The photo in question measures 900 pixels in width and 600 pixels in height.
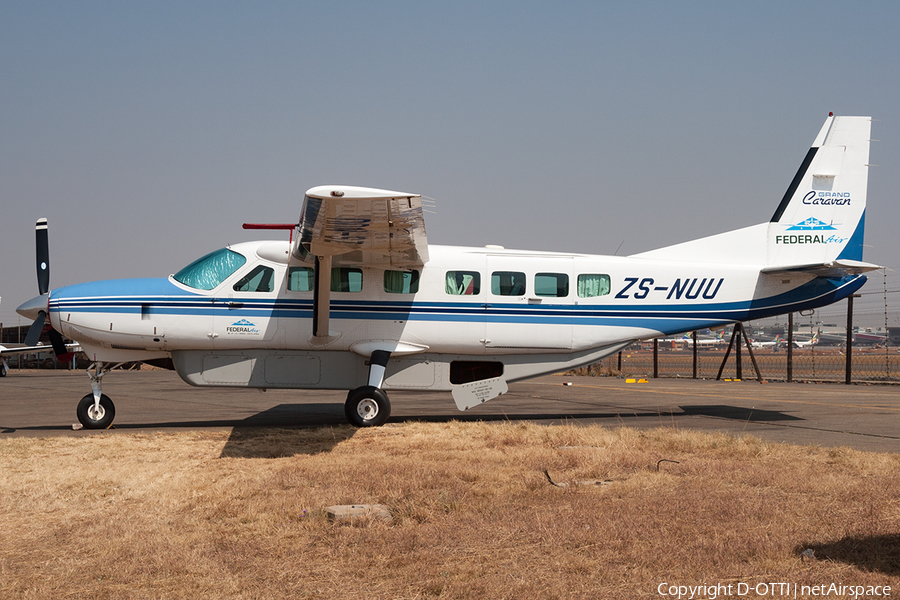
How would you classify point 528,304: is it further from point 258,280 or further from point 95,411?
point 95,411

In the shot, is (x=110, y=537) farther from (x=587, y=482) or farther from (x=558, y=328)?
(x=558, y=328)

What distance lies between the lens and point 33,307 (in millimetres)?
12242

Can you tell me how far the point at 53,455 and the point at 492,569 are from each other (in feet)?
23.3

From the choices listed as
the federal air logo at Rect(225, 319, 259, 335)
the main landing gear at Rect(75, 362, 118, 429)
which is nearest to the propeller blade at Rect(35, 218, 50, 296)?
the main landing gear at Rect(75, 362, 118, 429)

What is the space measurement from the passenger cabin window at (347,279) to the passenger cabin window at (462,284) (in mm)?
1555

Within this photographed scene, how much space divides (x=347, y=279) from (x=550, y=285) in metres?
3.62

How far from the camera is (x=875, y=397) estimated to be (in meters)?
18.2

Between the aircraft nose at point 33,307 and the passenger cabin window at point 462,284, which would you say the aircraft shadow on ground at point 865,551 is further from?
the aircraft nose at point 33,307

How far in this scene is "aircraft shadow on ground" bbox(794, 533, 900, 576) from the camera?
4445 millimetres

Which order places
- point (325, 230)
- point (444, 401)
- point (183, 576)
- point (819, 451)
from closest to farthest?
1. point (183, 576)
2. point (819, 451)
3. point (325, 230)
4. point (444, 401)

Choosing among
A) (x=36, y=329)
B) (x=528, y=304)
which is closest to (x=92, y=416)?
(x=36, y=329)

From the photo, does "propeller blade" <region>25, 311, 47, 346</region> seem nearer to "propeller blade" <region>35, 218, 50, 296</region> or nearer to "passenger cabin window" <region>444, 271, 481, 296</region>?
"propeller blade" <region>35, 218, 50, 296</region>

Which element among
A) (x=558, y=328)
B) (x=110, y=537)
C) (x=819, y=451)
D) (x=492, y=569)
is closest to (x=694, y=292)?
(x=558, y=328)

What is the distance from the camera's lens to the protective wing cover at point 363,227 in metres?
8.77
